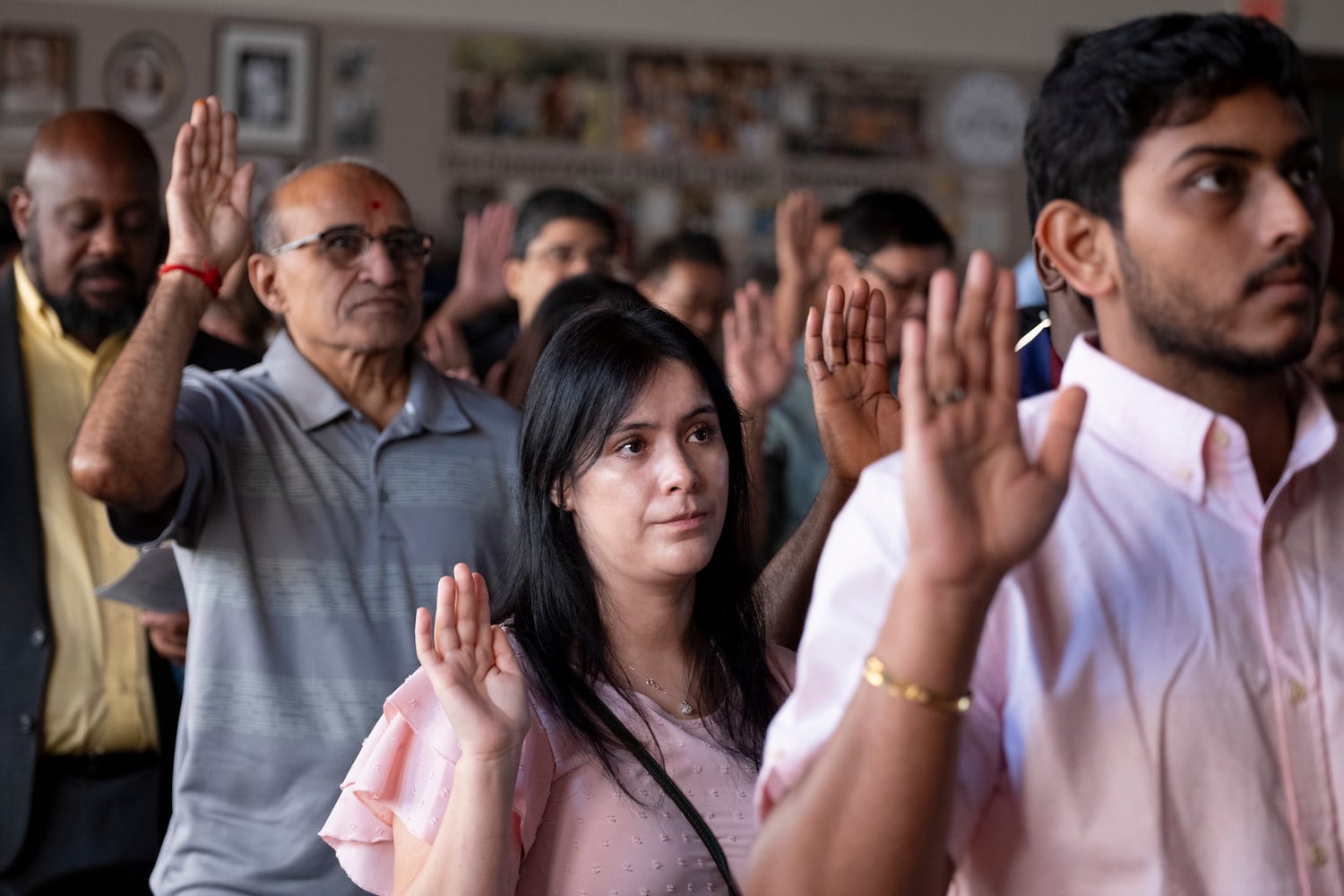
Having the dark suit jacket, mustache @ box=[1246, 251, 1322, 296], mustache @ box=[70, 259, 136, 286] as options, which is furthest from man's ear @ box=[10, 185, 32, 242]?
mustache @ box=[1246, 251, 1322, 296]

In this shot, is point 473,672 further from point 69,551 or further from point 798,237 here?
point 798,237

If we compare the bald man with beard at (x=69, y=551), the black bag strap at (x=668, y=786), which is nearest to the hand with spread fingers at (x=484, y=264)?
the bald man with beard at (x=69, y=551)

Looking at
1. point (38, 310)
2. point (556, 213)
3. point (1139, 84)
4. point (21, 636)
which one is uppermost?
point (1139, 84)

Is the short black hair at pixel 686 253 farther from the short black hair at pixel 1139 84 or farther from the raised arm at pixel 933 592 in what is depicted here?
the raised arm at pixel 933 592

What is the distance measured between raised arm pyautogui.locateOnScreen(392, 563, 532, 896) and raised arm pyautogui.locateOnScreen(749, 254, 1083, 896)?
0.47 m

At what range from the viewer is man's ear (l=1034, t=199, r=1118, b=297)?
116cm

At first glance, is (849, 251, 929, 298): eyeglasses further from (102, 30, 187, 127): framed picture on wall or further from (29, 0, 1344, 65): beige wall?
(102, 30, 187, 127): framed picture on wall

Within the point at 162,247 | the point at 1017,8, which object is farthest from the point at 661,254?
the point at 1017,8

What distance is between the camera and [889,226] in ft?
11.4

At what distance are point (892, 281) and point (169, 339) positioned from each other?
1.78 metres

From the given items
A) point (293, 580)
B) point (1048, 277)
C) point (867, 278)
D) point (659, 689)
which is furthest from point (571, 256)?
point (1048, 277)

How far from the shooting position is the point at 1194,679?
1060mm

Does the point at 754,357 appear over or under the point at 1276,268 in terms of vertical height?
under

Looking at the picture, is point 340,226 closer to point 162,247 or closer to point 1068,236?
point 162,247
